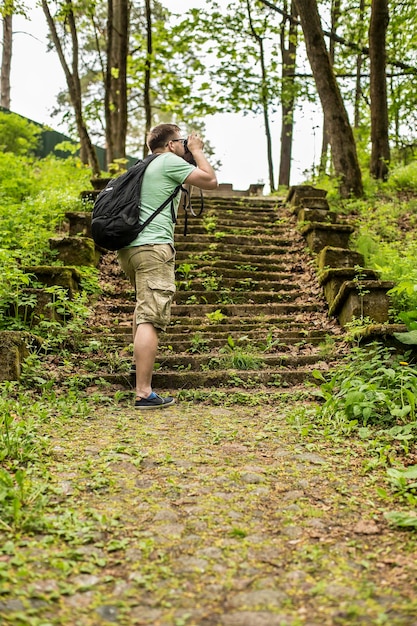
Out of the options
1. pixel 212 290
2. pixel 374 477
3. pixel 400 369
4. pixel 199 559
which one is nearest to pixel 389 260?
pixel 212 290

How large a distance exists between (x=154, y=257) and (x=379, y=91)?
920cm

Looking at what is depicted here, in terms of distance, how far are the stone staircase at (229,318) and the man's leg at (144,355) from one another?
617 mm

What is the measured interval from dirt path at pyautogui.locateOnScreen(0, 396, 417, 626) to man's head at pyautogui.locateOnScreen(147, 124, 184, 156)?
2.40m

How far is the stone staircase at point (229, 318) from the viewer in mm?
5344

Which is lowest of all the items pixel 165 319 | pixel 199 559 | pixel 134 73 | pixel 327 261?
pixel 199 559

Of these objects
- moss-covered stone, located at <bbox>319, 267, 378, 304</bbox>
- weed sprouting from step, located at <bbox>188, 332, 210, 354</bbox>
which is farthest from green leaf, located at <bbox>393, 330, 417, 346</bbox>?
weed sprouting from step, located at <bbox>188, 332, 210, 354</bbox>

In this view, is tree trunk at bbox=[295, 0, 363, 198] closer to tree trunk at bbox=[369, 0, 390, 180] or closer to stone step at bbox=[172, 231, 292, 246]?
tree trunk at bbox=[369, 0, 390, 180]

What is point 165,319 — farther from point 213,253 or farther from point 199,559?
point 213,253

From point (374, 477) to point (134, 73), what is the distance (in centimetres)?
1504

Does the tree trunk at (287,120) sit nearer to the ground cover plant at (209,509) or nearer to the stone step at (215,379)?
the stone step at (215,379)

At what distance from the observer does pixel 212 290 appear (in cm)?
733

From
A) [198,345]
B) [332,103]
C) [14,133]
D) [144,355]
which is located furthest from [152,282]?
[14,133]

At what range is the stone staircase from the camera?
5344 mm

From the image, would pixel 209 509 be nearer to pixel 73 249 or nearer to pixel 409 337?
pixel 409 337
